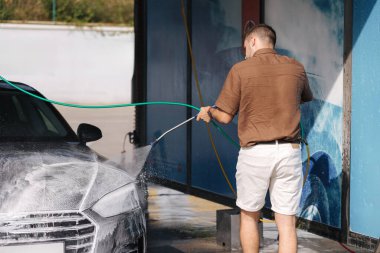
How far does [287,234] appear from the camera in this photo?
5.90m

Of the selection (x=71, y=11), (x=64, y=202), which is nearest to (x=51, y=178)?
(x=64, y=202)

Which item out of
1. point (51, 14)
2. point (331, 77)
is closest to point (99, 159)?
point (331, 77)

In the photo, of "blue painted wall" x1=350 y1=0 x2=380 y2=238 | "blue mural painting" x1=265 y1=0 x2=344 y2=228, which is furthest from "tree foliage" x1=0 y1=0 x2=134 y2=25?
"blue painted wall" x1=350 y1=0 x2=380 y2=238

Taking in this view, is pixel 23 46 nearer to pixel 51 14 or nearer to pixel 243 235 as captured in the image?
pixel 51 14

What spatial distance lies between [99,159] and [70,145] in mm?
365

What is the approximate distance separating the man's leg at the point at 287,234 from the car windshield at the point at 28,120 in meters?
1.91

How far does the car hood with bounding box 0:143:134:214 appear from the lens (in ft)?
16.7

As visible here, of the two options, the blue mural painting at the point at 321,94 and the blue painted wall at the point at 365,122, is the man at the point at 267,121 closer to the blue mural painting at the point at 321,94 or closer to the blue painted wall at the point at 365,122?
the blue painted wall at the point at 365,122

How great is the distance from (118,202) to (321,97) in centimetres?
302

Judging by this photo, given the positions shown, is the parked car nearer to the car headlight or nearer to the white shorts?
the car headlight

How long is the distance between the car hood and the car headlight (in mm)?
37

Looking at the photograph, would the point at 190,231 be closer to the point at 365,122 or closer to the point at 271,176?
the point at 365,122

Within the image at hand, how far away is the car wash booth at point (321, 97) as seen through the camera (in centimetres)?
707

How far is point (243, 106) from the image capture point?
579cm
